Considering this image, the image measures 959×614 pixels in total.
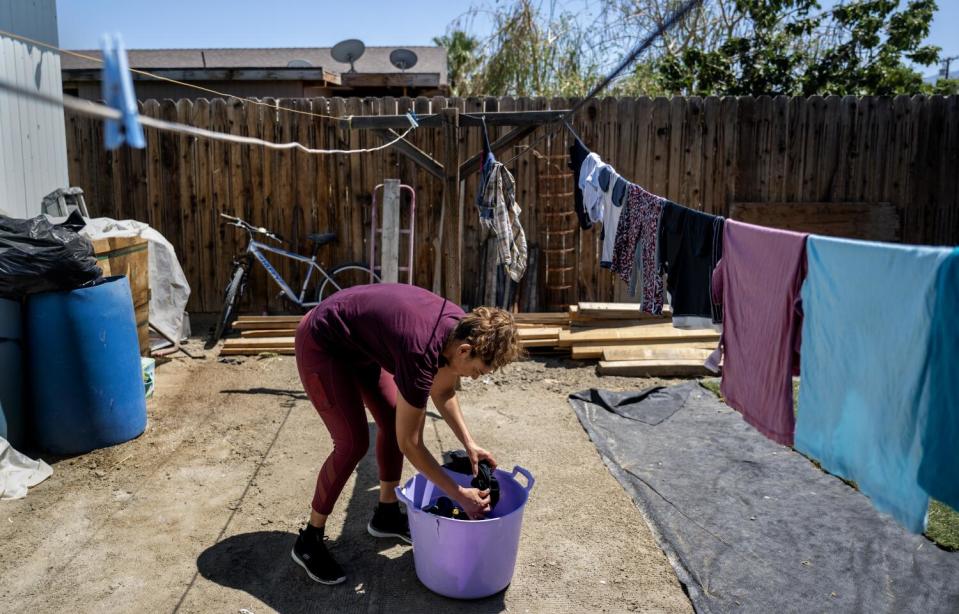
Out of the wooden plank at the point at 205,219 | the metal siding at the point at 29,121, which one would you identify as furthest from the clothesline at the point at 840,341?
the wooden plank at the point at 205,219

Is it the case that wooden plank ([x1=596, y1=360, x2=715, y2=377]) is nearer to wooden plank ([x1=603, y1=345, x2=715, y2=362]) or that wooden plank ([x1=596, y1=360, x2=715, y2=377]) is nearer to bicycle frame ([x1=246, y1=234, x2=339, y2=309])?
wooden plank ([x1=603, y1=345, x2=715, y2=362])

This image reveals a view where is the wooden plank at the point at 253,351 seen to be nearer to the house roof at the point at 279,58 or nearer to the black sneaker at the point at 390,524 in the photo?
the black sneaker at the point at 390,524

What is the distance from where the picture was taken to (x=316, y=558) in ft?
11.8

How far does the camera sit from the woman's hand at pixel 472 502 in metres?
3.20

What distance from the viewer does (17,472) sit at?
454 centimetres

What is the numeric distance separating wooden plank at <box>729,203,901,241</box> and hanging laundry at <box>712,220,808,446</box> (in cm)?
507

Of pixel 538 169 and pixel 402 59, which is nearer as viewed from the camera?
pixel 538 169

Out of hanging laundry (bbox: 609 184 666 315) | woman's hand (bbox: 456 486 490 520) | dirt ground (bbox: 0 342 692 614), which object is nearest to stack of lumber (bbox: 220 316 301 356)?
dirt ground (bbox: 0 342 692 614)

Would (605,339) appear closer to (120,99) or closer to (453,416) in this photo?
(453,416)

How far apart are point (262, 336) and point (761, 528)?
525cm

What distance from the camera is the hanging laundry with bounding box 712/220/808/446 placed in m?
3.25

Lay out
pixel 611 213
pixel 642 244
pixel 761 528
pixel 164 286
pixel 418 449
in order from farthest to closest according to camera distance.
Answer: pixel 164 286 < pixel 611 213 < pixel 642 244 < pixel 761 528 < pixel 418 449

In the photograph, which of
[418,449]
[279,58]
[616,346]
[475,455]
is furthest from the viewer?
[279,58]

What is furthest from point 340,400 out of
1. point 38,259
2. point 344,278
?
point 344,278
